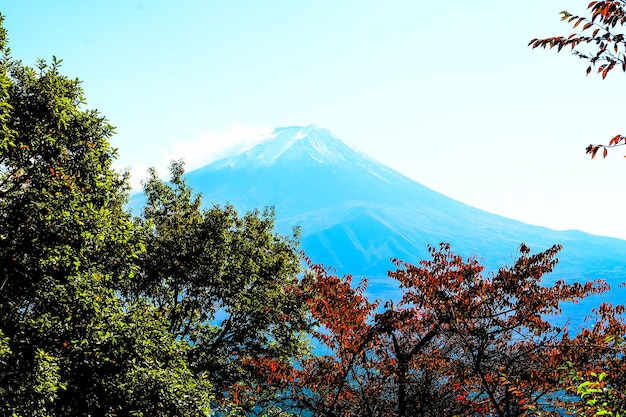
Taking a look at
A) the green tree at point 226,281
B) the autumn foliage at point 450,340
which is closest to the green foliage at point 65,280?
the autumn foliage at point 450,340

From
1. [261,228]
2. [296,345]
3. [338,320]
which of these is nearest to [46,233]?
[338,320]

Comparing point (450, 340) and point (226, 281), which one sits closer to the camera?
point (450, 340)

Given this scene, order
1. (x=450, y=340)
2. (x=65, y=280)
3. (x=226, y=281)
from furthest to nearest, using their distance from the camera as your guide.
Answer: (x=226, y=281), (x=450, y=340), (x=65, y=280)

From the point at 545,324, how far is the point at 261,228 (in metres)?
11.4

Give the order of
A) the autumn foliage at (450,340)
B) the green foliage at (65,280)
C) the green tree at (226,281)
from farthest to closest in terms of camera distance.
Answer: the green tree at (226,281) < the autumn foliage at (450,340) < the green foliage at (65,280)

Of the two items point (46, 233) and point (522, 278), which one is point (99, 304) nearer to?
point (46, 233)

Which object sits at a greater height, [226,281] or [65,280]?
[226,281]

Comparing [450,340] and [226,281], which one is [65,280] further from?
[450,340]

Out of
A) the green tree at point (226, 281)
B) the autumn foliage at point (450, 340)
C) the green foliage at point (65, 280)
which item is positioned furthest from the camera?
the green tree at point (226, 281)

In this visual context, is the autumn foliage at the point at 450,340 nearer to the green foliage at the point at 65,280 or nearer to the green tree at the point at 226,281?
the green tree at the point at 226,281

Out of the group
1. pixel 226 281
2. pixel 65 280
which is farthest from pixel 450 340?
pixel 65 280

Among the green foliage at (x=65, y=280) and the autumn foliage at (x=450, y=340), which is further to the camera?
the autumn foliage at (x=450, y=340)

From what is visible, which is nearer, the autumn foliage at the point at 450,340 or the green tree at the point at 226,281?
the autumn foliage at the point at 450,340

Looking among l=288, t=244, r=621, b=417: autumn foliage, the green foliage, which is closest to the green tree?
l=288, t=244, r=621, b=417: autumn foliage
